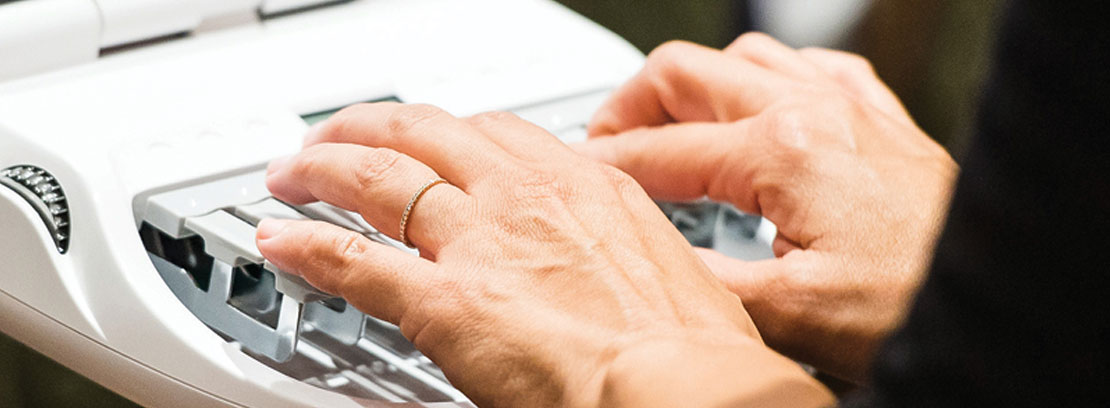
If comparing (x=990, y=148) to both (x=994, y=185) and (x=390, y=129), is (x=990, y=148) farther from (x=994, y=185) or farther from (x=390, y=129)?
(x=390, y=129)

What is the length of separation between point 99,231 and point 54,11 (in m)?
0.17

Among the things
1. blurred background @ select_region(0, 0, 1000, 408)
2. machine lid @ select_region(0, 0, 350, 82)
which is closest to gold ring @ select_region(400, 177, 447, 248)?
machine lid @ select_region(0, 0, 350, 82)

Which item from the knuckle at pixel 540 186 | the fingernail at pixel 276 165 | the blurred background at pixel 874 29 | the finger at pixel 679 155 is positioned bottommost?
the blurred background at pixel 874 29

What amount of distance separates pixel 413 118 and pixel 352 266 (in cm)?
10

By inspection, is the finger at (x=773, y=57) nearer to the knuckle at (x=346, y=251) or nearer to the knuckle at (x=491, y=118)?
the knuckle at (x=491, y=118)

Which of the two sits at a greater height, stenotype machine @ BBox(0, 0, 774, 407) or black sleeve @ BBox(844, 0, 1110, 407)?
black sleeve @ BBox(844, 0, 1110, 407)

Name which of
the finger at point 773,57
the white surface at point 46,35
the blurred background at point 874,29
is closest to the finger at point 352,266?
Result: the white surface at point 46,35

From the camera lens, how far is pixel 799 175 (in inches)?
24.5

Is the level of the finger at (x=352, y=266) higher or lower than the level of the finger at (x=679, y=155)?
higher

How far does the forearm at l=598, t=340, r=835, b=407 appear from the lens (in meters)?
0.43

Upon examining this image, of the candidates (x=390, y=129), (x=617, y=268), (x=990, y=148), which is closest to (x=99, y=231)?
(x=390, y=129)

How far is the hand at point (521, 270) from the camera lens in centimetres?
46

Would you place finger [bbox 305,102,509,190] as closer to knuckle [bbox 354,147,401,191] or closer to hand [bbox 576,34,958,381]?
knuckle [bbox 354,147,401,191]

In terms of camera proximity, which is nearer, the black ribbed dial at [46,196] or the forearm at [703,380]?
the forearm at [703,380]
